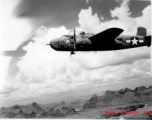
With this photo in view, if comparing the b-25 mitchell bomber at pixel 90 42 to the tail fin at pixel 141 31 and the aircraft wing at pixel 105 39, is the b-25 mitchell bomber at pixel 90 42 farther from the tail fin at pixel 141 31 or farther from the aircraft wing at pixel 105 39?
the tail fin at pixel 141 31

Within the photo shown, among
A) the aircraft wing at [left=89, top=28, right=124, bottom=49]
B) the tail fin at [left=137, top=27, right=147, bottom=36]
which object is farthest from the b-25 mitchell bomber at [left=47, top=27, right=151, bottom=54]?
the tail fin at [left=137, top=27, right=147, bottom=36]

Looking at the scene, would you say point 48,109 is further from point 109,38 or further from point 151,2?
point 151,2

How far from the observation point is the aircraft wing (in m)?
7.34

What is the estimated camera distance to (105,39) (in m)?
7.95

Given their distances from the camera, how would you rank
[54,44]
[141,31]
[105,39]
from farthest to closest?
[141,31]
[54,44]
[105,39]

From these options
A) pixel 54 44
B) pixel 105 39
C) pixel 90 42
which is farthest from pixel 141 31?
pixel 54 44

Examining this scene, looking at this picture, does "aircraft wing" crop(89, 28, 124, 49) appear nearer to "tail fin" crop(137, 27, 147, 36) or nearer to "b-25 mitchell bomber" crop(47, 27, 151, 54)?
"b-25 mitchell bomber" crop(47, 27, 151, 54)

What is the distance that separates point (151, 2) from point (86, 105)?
12219 mm

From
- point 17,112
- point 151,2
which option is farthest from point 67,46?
point 17,112

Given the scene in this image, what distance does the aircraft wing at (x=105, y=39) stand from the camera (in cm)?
734

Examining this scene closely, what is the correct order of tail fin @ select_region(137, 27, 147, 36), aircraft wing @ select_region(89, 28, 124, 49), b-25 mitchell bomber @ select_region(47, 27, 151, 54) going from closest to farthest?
aircraft wing @ select_region(89, 28, 124, 49), b-25 mitchell bomber @ select_region(47, 27, 151, 54), tail fin @ select_region(137, 27, 147, 36)

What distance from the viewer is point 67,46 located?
8164 mm

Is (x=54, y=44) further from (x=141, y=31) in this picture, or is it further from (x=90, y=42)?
(x=141, y=31)

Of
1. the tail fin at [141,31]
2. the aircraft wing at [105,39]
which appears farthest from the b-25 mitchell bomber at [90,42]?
the tail fin at [141,31]
